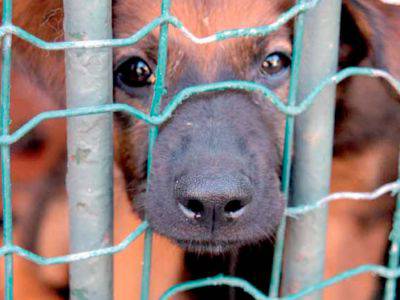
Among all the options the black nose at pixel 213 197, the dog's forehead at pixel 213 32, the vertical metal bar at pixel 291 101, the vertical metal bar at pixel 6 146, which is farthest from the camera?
the dog's forehead at pixel 213 32

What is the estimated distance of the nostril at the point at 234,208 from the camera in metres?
1.15

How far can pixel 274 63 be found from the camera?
1.61 meters

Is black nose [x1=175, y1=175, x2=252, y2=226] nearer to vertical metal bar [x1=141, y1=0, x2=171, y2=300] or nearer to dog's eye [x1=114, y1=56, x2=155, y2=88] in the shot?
vertical metal bar [x1=141, y1=0, x2=171, y2=300]

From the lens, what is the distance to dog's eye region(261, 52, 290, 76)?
1.60m

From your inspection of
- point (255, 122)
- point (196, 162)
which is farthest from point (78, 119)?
point (255, 122)

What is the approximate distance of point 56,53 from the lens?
4.99 feet

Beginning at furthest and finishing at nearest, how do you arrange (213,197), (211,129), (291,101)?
(211,129) < (213,197) < (291,101)

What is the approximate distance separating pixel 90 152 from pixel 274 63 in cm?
79

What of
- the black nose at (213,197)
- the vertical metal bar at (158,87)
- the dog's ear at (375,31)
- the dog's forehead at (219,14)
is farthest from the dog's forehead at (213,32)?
the vertical metal bar at (158,87)

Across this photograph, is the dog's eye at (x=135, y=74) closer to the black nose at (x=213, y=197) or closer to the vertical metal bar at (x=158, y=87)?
the black nose at (x=213, y=197)

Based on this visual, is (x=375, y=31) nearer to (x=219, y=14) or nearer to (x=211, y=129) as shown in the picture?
(x=219, y=14)

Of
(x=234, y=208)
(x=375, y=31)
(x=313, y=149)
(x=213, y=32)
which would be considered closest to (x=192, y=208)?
(x=234, y=208)

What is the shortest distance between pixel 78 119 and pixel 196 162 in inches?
11.5

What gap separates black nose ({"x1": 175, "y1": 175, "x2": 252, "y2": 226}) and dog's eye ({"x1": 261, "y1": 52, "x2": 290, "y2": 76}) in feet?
1.69
